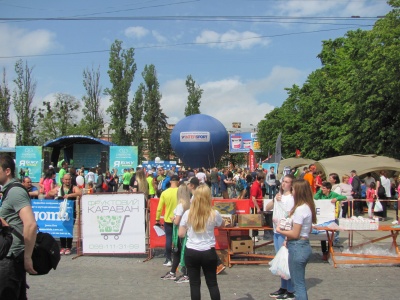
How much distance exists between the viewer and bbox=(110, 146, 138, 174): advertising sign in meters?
33.2

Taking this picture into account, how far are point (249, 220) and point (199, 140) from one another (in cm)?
3056

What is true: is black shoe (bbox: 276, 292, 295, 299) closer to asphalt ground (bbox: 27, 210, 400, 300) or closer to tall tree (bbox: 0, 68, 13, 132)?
asphalt ground (bbox: 27, 210, 400, 300)

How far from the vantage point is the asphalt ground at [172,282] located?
24.1ft

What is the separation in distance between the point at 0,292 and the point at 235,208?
6.46m

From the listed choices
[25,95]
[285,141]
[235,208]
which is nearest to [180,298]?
[235,208]

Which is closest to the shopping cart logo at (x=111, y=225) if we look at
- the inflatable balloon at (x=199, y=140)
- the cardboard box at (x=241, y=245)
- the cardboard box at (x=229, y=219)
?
the cardboard box at (x=229, y=219)

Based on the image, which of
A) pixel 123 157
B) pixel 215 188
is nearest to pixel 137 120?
pixel 123 157

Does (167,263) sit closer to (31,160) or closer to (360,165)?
(360,165)

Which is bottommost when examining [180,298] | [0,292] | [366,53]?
[180,298]

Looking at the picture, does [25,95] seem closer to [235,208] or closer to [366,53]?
[366,53]

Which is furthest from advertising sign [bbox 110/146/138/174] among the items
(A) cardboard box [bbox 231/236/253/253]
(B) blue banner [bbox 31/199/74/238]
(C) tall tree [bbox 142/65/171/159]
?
(C) tall tree [bbox 142/65/171/159]

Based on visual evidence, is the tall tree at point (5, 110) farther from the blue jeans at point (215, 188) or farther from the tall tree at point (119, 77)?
the blue jeans at point (215, 188)

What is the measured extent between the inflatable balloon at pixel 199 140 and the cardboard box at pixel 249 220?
1197 inches

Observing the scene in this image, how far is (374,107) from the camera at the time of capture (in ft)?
80.3
